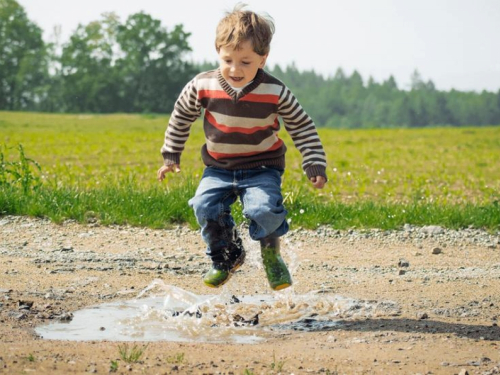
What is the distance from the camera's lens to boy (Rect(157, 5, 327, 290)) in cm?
504

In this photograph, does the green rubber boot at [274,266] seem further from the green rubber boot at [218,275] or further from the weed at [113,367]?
the weed at [113,367]

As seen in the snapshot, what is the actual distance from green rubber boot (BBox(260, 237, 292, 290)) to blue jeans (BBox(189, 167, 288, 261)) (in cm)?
7

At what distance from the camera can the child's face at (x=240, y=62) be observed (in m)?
4.98

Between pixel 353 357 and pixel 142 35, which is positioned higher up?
pixel 142 35

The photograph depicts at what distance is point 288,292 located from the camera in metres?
5.80

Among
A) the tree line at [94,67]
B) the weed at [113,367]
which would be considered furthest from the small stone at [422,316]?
the tree line at [94,67]

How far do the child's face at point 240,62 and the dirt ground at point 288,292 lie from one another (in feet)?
4.79

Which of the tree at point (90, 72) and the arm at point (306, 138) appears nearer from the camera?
the arm at point (306, 138)

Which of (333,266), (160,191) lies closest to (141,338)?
(333,266)

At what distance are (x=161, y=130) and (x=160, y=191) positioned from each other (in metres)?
26.7

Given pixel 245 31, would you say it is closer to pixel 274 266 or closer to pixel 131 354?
pixel 274 266

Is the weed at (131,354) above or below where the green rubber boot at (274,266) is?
below

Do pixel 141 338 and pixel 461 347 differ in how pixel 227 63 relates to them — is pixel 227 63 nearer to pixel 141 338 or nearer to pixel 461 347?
pixel 141 338

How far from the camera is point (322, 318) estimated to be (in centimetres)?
530
